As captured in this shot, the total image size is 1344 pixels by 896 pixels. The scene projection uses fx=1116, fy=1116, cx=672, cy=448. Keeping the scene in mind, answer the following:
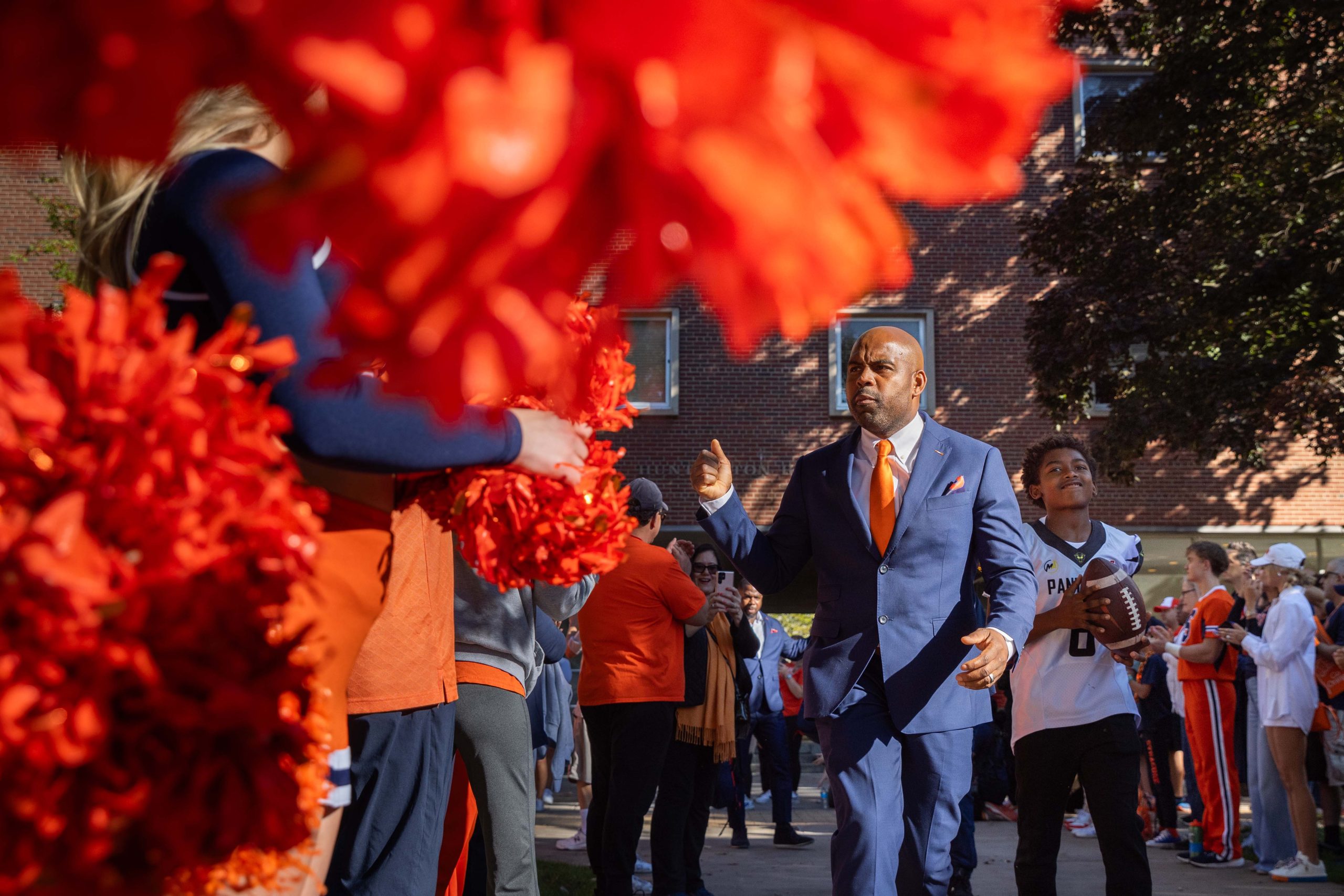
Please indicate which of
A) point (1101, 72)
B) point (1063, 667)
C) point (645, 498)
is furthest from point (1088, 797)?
point (1101, 72)

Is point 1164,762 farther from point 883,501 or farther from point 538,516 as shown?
point 538,516

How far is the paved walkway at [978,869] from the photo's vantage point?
7.68 meters

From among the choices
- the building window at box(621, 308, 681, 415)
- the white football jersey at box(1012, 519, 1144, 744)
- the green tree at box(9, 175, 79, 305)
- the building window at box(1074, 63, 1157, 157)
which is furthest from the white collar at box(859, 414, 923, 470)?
the building window at box(621, 308, 681, 415)

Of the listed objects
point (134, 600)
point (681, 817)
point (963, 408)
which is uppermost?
point (963, 408)

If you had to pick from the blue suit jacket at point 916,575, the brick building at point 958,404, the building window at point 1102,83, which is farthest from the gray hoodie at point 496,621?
the building window at point 1102,83

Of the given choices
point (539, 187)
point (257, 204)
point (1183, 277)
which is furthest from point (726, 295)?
point (1183, 277)

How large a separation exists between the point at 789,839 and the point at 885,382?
6.85 m

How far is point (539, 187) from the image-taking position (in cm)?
61

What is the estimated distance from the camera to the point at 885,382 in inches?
174

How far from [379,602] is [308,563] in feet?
1.51

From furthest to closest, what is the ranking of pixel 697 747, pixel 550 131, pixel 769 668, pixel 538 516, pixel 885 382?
pixel 769 668 → pixel 697 747 → pixel 885 382 → pixel 538 516 → pixel 550 131

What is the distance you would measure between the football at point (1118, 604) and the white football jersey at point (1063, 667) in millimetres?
120

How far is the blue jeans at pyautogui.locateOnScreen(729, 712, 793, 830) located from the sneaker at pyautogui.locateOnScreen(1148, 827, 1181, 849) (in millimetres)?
3277

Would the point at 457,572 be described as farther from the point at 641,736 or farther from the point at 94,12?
the point at 94,12
